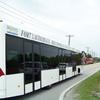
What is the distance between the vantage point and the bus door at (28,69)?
14.5 metres

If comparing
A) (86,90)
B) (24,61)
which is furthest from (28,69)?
(86,90)

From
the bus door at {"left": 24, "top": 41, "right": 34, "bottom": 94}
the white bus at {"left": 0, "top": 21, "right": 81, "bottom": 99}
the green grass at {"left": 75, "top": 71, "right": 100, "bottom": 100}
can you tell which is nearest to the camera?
the white bus at {"left": 0, "top": 21, "right": 81, "bottom": 99}

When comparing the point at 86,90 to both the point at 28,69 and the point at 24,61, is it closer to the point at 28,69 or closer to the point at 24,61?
the point at 28,69

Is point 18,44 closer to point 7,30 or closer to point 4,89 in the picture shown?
point 7,30

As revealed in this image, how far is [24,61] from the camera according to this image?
14523mm

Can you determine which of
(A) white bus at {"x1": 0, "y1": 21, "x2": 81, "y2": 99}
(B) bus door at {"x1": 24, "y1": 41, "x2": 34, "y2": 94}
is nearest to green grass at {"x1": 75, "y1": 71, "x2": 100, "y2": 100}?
(A) white bus at {"x1": 0, "y1": 21, "x2": 81, "y2": 99}

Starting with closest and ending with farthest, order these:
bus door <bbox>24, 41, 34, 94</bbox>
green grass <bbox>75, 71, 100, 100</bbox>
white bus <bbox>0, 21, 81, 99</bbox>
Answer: white bus <bbox>0, 21, 81, 99</bbox> → bus door <bbox>24, 41, 34, 94</bbox> → green grass <bbox>75, 71, 100, 100</bbox>

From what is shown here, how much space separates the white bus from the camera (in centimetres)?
1256

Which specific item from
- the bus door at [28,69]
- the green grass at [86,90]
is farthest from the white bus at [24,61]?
the green grass at [86,90]

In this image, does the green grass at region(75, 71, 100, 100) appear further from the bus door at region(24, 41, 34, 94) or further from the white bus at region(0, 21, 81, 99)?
the bus door at region(24, 41, 34, 94)

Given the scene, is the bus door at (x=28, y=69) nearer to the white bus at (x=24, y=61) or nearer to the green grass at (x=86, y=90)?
the white bus at (x=24, y=61)

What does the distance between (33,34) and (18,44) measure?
2328 mm

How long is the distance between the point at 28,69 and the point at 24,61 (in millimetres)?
613

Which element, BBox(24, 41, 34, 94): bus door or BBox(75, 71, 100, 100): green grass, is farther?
BBox(75, 71, 100, 100): green grass
